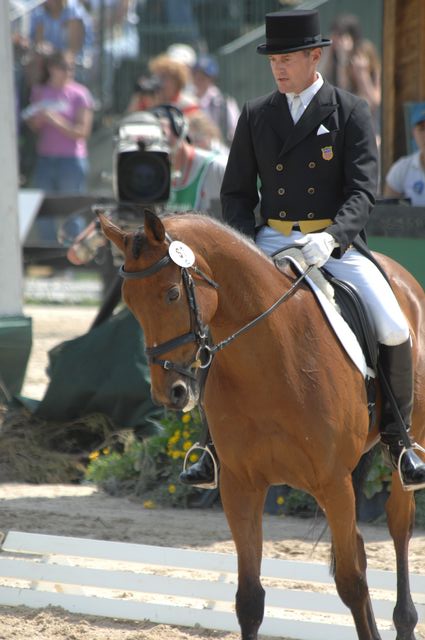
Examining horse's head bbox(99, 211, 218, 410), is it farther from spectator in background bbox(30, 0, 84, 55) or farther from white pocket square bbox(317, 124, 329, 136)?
spectator in background bbox(30, 0, 84, 55)

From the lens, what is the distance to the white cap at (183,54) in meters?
15.3

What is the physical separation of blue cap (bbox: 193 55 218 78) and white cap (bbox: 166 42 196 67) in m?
0.09

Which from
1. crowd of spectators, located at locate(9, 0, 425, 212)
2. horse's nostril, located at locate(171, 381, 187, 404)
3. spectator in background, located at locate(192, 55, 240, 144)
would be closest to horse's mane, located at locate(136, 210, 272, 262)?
horse's nostril, located at locate(171, 381, 187, 404)

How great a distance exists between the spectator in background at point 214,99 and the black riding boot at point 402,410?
859 cm

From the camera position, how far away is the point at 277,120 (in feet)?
16.4

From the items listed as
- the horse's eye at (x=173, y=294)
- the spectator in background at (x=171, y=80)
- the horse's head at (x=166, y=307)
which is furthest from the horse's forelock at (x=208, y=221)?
the spectator in background at (x=171, y=80)

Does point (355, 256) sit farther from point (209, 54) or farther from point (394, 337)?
point (209, 54)

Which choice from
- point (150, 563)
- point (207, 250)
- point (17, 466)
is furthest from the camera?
point (17, 466)

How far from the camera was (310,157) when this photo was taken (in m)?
4.98

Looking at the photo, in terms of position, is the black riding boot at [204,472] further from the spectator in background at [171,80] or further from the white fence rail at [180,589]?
the spectator in background at [171,80]

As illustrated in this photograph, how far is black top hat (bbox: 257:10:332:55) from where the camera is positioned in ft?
15.8

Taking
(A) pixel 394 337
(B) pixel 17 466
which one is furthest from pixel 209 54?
(A) pixel 394 337

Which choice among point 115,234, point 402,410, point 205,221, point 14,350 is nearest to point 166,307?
point 115,234

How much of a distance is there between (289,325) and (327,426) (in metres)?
0.41
